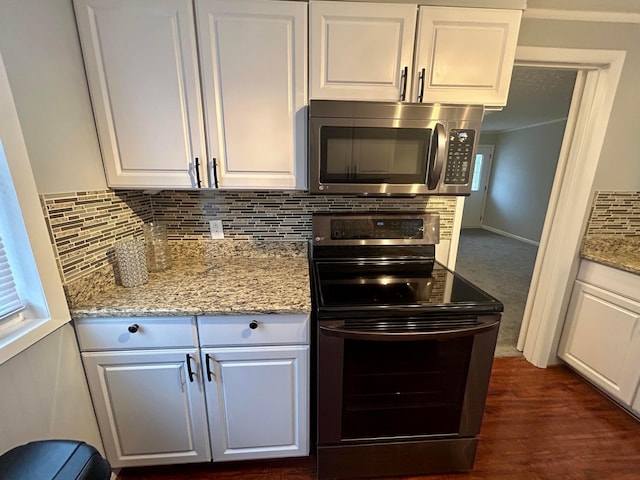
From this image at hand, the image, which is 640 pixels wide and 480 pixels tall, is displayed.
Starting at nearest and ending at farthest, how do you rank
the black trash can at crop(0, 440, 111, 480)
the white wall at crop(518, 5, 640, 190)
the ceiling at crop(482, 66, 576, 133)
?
1. the black trash can at crop(0, 440, 111, 480)
2. the white wall at crop(518, 5, 640, 190)
3. the ceiling at crop(482, 66, 576, 133)

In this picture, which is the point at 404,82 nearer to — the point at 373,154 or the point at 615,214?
the point at 373,154

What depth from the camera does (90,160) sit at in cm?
120

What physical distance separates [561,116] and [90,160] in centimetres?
625

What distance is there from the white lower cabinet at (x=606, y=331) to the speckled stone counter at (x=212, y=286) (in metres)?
1.85

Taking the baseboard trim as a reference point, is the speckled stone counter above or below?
above

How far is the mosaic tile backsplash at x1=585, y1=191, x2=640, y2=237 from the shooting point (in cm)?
176

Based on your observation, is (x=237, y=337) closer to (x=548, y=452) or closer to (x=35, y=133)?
(x=35, y=133)

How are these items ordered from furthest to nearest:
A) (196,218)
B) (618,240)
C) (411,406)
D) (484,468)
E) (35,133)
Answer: (618,240)
(196,218)
(484,468)
(411,406)
(35,133)

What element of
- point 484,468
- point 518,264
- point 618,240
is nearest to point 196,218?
point 484,468

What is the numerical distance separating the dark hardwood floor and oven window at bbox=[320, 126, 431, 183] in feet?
4.73

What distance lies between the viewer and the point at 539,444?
1.51 metres

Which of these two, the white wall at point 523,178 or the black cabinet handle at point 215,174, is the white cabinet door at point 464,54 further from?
the white wall at point 523,178

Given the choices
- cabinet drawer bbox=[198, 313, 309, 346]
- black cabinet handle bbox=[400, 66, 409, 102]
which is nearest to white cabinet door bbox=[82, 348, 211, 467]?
Answer: cabinet drawer bbox=[198, 313, 309, 346]

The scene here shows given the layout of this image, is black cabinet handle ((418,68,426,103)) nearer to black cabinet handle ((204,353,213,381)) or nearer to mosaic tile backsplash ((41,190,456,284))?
mosaic tile backsplash ((41,190,456,284))
